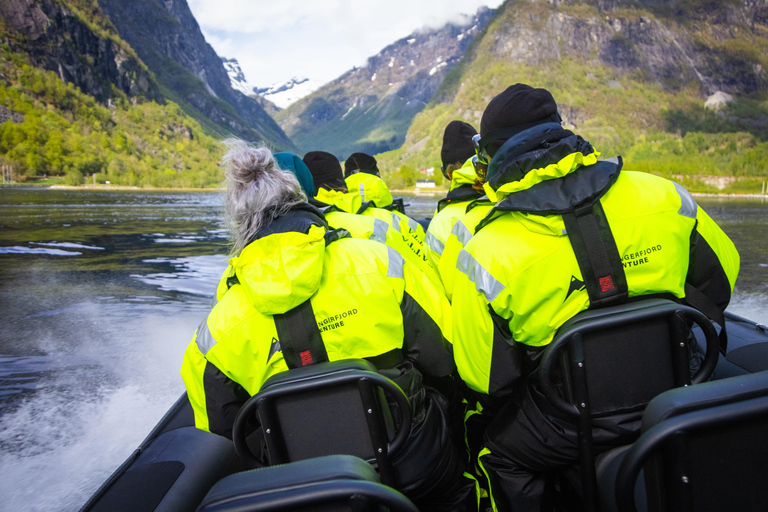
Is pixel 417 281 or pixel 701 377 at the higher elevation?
pixel 417 281

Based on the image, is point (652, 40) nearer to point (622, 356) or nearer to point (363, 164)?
point (363, 164)

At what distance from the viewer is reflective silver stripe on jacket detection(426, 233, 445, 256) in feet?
10.2

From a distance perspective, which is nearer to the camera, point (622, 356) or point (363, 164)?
point (622, 356)

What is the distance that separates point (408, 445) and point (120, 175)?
213ft

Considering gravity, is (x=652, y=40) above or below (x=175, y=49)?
below

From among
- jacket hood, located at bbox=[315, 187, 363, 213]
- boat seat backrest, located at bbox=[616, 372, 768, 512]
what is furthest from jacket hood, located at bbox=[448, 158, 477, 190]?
boat seat backrest, located at bbox=[616, 372, 768, 512]

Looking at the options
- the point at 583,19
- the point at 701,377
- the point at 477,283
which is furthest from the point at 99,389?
the point at 583,19

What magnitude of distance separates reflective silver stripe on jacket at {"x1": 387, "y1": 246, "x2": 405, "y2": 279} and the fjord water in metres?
0.72

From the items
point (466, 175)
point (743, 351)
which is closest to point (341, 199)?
point (466, 175)

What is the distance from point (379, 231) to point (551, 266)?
79.1 inches

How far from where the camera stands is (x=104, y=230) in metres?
9.05

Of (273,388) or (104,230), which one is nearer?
(273,388)

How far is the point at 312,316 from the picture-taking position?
4.95 feet

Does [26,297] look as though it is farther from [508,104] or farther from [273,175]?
[508,104]
